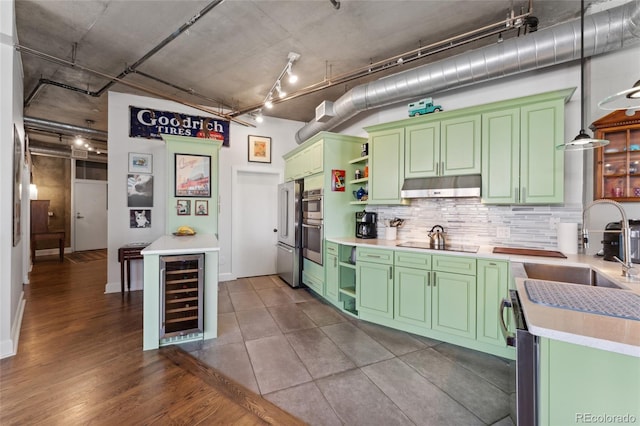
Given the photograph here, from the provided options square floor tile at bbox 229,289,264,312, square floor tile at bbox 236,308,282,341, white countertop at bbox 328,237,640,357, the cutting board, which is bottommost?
square floor tile at bbox 236,308,282,341

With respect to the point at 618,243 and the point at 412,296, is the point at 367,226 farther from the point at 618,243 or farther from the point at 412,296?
the point at 618,243

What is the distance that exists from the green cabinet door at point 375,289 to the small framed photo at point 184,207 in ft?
9.04

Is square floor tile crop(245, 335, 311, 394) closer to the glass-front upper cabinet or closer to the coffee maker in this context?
the coffee maker

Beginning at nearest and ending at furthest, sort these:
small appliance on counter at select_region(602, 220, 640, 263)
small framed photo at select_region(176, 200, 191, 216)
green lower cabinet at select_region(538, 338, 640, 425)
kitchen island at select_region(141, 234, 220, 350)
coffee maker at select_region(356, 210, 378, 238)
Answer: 1. green lower cabinet at select_region(538, 338, 640, 425)
2. small appliance on counter at select_region(602, 220, 640, 263)
3. kitchen island at select_region(141, 234, 220, 350)
4. coffee maker at select_region(356, 210, 378, 238)
5. small framed photo at select_region(176, 200, 191, 216)

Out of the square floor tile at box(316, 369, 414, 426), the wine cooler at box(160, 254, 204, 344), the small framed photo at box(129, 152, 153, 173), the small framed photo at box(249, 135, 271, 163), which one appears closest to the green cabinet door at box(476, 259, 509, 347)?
the square floor tile at box(316, 369, 414, 426)

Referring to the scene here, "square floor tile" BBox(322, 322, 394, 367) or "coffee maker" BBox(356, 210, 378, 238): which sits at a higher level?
"coffee maker" BBox(356, 210, 378, 238)

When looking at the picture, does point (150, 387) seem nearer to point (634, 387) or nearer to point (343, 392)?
point (343, 392)

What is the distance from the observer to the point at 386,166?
3.46 m

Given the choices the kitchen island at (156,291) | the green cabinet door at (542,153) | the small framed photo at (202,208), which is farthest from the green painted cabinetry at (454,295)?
the small framed photo at (202,208)

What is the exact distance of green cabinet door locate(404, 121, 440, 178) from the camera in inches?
122

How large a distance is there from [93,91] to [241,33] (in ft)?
9.88

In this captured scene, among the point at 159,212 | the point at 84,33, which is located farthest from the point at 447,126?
the point at 159,212

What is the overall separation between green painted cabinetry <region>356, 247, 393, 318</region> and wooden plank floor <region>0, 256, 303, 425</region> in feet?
5.37

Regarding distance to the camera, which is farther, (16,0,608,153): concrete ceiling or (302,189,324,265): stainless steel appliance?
(302,189,324,265): stainless steel appliance
